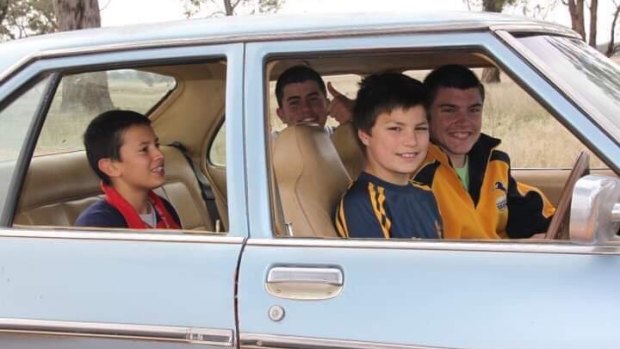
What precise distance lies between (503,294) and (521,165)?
7.82ft

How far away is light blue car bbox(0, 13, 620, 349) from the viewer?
6.06 feet

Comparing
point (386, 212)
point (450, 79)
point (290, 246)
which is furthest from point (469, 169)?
point (290, 246)

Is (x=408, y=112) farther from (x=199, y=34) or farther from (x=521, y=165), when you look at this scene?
(x=521, y=165)

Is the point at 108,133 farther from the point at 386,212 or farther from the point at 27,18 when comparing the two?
the point at 27,18

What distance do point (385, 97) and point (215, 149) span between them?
4.49 ft

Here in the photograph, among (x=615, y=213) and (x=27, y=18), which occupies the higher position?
(x=27, y=18)

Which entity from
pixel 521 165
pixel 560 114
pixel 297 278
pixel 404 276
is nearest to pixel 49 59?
pixel 297 278

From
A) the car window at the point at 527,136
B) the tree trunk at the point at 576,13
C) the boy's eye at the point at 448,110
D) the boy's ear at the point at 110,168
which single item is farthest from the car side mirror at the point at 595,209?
the tree trunk at the point at 576,13

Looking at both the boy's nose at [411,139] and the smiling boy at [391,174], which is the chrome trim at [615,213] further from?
the boy's nose at [411,139]

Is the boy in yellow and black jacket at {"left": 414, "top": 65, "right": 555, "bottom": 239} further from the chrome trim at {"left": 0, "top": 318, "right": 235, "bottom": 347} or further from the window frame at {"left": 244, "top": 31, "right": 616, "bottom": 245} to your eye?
the chrome trim at {"left": 0, "top": 318, "right": 235, "bottom": 347}

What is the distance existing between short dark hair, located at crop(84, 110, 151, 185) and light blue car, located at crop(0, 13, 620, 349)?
24 cm

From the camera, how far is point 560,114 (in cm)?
191

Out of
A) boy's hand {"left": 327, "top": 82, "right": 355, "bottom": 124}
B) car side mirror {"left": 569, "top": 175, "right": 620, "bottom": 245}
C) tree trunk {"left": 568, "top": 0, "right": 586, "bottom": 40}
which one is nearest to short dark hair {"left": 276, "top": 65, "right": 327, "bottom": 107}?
boy's hand {"left": 327, "top": 82, "right": 355, "bottom": 124}

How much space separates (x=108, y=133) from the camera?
2.92 m
